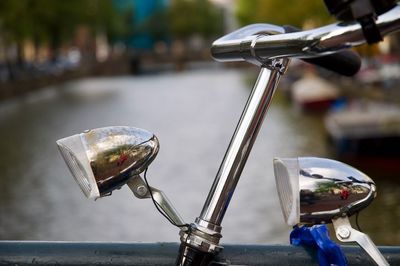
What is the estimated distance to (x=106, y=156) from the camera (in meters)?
1.44

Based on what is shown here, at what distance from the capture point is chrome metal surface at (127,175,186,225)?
1.47 metres

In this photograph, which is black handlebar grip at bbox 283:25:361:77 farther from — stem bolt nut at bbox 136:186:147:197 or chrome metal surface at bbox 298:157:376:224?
stem bolt nut at bbox 136:186:147:197

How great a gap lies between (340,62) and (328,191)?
0.24 meters

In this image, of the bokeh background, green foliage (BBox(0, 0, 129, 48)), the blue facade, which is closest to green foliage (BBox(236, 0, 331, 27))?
the bokeh background

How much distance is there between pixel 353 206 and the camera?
1412 millimetres

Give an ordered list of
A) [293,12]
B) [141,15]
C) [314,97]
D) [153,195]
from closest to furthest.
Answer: [153,195] < [314,97] < [293,12] < [141,15]

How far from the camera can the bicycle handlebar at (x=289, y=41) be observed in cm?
129

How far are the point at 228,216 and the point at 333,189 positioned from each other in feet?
42.8

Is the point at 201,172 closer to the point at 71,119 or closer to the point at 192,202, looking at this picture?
the point at 192,202

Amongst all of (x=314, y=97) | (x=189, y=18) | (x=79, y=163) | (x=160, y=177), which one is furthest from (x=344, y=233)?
(x=189, y=18)

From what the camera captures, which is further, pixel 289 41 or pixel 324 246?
pixel 324 246

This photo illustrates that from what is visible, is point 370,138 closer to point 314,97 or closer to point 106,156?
point 314,97

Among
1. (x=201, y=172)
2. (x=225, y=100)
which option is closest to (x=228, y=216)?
(x=201, y=172)

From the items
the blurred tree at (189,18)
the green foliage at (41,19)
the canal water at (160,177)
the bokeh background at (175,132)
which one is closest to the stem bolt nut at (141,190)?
the bokeh background at (175,132)
